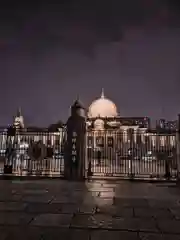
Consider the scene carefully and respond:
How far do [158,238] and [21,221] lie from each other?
235 cm

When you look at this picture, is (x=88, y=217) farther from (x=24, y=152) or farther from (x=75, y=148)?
(x=24, y=152)

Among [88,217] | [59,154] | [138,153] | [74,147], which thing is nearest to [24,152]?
[59,154]

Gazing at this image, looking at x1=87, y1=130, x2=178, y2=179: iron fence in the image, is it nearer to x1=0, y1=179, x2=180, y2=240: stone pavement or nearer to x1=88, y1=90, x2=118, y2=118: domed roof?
x1=0, y1=179, x2=180, y2=240: stone pavement

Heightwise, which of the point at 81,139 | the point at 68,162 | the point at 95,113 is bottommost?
the point at 68,162

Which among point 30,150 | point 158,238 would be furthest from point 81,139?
point 158,238

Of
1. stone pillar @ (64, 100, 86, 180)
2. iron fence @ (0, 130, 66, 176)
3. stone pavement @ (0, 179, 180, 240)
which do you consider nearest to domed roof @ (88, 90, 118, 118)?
iron fence @ (0, 130, 66, 176)

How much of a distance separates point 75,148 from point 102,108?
47.3 meters

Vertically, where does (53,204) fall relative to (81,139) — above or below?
below

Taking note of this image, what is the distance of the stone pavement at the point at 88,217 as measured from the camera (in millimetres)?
3871

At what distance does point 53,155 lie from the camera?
15.4 metres

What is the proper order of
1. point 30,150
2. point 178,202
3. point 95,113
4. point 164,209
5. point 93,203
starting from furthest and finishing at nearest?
point 95,113
point 30,150
point 178,202
point 93,203
point 164,209

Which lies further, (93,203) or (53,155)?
(53,155)

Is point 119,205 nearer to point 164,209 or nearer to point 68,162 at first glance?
point 164,209

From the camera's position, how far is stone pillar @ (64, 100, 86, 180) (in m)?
11.7
